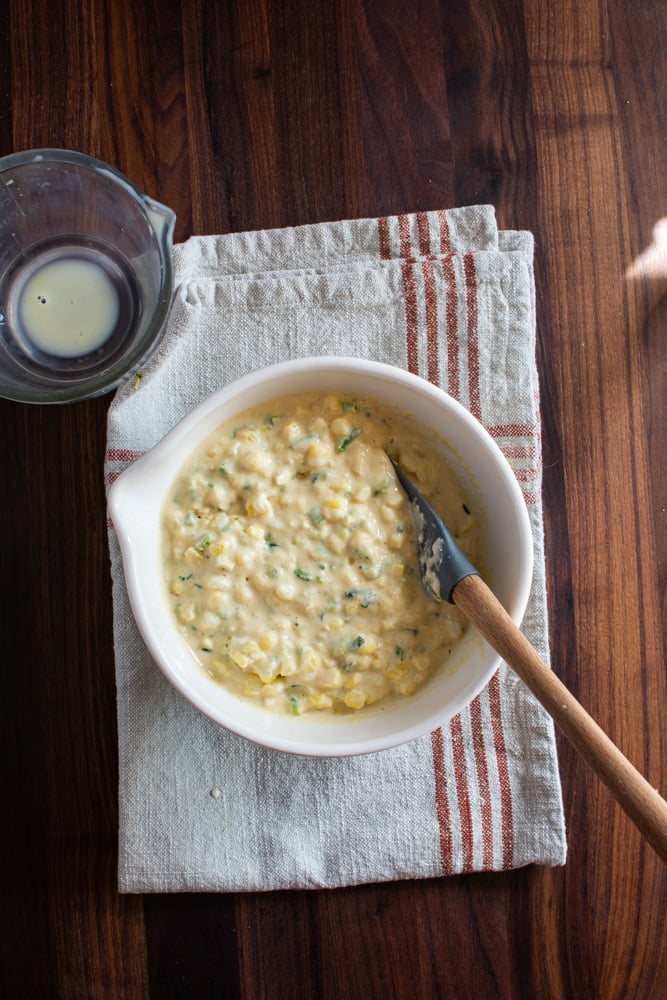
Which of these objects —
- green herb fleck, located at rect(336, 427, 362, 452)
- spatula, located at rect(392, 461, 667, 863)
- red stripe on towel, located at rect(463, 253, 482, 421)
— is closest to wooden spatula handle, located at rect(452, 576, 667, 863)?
spatula, located at rect(392, 461, 667, 863)

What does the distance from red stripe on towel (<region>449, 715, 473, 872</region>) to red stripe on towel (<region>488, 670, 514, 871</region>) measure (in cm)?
6

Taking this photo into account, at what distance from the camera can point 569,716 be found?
114 centimetres

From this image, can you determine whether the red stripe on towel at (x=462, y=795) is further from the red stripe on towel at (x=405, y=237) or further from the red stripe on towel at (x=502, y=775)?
the red stripe on towel at (x=405, y=237)

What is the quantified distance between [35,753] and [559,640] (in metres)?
0.95

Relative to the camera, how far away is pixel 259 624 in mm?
1324

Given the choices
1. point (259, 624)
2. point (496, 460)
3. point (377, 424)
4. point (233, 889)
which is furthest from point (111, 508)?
point (233, 889)

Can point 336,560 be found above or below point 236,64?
below

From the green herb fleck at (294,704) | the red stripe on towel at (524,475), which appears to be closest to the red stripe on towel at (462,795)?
the green herb fleck at (294,704)

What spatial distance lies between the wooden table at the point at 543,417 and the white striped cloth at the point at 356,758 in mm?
72

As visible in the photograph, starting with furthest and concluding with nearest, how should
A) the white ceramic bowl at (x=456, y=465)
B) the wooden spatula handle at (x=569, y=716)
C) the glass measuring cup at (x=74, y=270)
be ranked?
the glass measuring cup at (x=74, y=270)
the white ceramic bowl at (x=456, y=465)
the wooden spatula handle at (x=569, y=716)

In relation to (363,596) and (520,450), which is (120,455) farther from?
(520,450)

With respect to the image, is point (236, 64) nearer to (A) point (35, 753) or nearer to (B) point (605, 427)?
(B) point (605, 427)

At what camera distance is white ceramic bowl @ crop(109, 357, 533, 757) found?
128cm

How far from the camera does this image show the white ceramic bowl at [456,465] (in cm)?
128
